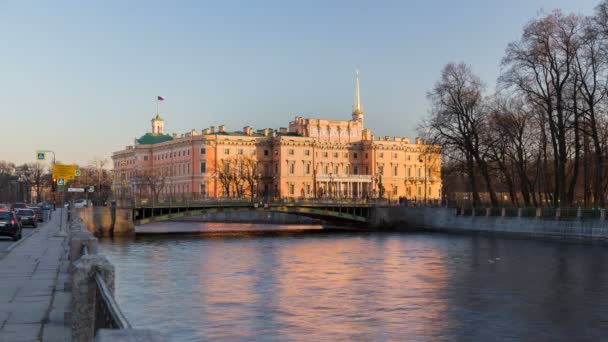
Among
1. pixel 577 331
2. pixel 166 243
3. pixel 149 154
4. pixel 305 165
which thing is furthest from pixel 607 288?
pixel 149 154

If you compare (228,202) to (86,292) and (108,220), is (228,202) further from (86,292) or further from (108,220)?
(86,292)

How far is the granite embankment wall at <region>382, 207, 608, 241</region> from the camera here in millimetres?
58531

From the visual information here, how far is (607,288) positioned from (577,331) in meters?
10.8

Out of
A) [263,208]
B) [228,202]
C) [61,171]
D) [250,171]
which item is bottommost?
[263,208]

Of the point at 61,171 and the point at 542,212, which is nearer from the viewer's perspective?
the point at 61,171

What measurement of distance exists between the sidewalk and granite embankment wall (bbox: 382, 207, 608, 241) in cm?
3937

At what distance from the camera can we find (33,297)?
18.8 meters

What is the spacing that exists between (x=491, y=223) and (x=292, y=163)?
8175 centimetres

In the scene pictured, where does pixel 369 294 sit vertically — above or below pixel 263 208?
below

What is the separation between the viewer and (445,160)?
244 ft

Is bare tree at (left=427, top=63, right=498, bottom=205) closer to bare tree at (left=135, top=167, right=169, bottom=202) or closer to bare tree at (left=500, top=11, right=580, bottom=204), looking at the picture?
bare tree at (left=500, top=11, right=580, bottom=204)

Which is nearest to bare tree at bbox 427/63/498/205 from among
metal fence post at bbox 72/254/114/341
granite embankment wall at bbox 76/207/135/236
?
granite embankment wall at bbox 76/207/135/236

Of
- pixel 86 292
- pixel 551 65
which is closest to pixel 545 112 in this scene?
pixel 551 65

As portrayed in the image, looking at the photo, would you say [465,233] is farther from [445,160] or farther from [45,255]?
[45,255]
